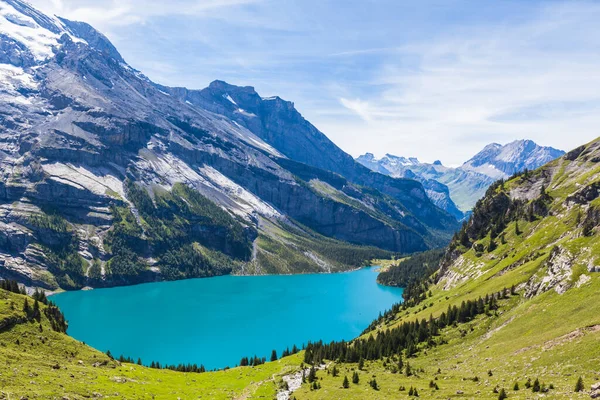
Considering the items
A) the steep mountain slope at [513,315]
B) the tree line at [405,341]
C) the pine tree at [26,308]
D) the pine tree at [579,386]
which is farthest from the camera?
the tree line at [405,341]

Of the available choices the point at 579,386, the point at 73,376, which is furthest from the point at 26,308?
the point at 579,386

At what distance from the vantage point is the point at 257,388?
7181 centimetres

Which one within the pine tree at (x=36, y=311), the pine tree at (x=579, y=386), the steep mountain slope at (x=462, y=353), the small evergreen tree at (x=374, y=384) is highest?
the pine tree at (x=36, y=311)

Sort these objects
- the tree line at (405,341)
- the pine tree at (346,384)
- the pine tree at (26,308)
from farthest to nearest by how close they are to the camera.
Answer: the tree line at (405,341) < the pine tree at (26,308) < the pine tree at (346,384)

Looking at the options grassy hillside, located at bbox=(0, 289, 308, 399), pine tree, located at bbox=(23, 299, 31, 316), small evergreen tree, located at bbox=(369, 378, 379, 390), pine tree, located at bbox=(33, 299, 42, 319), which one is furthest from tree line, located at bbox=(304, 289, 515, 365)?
pine tree, located at bbox=(23, 299, 31, 316)

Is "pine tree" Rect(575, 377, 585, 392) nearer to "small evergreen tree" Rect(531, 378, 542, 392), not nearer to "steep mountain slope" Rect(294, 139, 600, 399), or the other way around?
"steep mountain slope" Rect(294, 139, 600, 399)

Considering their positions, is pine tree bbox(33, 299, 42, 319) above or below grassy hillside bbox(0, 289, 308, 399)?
above

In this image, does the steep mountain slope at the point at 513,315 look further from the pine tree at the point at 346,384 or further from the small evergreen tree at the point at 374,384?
the small evergreen tree at the point at 374,384

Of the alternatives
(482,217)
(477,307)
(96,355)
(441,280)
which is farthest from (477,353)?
(482,217)

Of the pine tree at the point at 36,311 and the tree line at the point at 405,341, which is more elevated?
the pine tree at the point at 36,311

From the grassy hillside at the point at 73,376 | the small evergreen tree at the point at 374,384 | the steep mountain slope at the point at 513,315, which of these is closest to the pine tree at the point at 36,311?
the grassy hillside at the point at 73,376

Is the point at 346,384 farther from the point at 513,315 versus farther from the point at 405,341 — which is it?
the point at 513,315

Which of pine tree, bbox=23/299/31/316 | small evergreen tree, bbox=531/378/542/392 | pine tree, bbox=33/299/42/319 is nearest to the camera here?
small evergreen tree, bbox=531/378/542/392

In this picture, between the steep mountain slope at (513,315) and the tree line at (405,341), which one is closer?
the steep mountain slope at (513,315)
